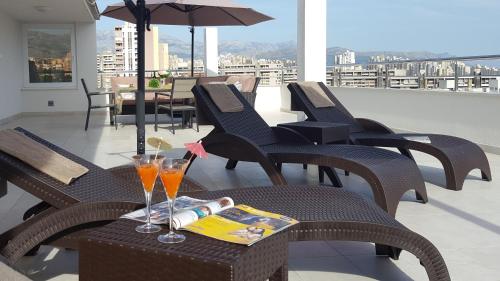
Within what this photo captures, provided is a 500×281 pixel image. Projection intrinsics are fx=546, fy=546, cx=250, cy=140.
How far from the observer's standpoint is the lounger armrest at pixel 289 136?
4.16m

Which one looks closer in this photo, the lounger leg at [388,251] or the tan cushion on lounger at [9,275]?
the tan cushion on lounger at [9,275]

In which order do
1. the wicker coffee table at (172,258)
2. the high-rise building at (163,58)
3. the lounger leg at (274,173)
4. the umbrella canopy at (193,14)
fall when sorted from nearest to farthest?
the wicker coffee table at (172,258) → the lounger leg at (274,173) → the umbrella canopy at (193,14) → the high-rise building at (163,58)

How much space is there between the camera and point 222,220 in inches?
66.5

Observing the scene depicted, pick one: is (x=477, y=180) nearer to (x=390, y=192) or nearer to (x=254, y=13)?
(x=390, y=192)

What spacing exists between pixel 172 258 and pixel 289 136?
292 centimetres

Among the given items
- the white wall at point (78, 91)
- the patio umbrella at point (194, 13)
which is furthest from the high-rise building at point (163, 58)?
the patio umbrella at point (194, 13)

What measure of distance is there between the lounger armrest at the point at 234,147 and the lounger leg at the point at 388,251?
1.22m

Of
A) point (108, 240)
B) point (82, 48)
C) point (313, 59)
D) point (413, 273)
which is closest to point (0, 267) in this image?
point (108, 240)

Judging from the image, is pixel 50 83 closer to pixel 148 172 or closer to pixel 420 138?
pixel 420 138

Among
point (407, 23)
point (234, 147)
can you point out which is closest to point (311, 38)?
point (234, 147)

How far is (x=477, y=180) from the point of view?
14.6 ft

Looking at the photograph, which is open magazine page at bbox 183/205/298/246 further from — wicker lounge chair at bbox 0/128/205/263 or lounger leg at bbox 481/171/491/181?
lounger leg at bbox 481/171/491/181

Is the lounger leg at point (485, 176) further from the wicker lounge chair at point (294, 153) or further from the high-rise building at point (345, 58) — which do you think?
the high-rise building at point (345, 58)

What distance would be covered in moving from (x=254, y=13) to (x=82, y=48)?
6164 millimetres
